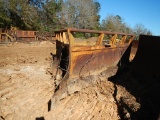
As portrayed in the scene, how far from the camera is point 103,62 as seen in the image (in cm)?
490

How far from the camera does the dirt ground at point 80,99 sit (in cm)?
331

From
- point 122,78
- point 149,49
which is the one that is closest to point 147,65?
point 149,49

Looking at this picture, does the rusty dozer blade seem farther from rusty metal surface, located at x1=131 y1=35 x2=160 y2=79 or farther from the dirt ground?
rusty metal surface, located at x1=131 y1=35 x2=160 y2=79

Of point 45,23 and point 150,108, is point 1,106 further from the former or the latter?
point 45,23

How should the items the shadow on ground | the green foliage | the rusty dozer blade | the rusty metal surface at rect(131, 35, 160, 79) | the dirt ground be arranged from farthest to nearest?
the green foliage
the rusty metal surface at rect(131, 35, 160, 79)
the rusty dozer blade
the shadow on ground
the dirt ground

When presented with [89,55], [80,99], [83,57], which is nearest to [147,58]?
[89,55]

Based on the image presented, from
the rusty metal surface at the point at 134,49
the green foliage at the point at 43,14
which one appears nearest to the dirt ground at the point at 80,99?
the rusty metal surface at the point at 134,49

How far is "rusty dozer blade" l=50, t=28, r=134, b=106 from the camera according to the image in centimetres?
382

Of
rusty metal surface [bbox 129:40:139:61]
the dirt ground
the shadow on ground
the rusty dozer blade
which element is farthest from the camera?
rusty metal surface [bbox 129:40:139:61]

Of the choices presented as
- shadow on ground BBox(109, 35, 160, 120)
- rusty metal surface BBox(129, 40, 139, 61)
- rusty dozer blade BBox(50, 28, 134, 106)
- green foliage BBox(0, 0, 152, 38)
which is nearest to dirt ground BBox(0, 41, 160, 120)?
shadow on ground BBox(109, 35, 160, 120)

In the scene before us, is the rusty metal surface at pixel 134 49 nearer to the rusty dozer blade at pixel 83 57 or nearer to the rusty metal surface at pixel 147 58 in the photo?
the rusty metal surface at pixel 147 58

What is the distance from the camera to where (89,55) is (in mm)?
4305

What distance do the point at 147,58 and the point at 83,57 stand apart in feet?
6.93

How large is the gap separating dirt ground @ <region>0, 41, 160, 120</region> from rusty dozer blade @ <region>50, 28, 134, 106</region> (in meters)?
0.29
